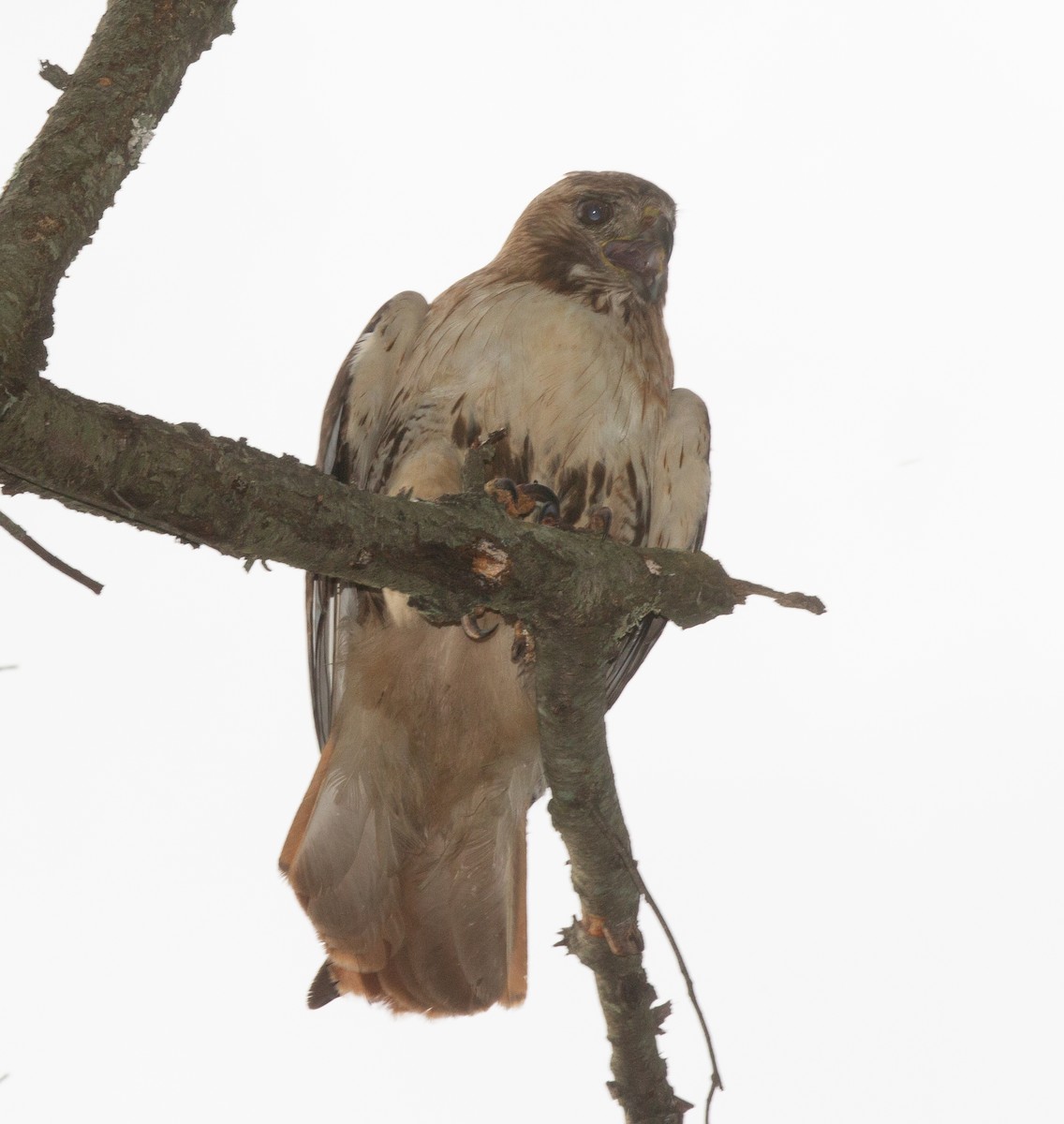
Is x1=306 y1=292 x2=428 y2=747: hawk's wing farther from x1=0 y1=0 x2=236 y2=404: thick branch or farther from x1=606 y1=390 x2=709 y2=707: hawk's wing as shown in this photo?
x1=0 y1=0 x2=236 y2=404: thick branch

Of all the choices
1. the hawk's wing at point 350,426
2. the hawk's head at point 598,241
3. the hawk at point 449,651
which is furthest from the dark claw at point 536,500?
the hawk's head at point 598,241

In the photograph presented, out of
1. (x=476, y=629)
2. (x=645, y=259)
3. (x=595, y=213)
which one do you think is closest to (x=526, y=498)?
(x=476, y=629)

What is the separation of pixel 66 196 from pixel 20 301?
1.00 ft

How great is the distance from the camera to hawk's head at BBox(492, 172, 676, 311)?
16.8ft

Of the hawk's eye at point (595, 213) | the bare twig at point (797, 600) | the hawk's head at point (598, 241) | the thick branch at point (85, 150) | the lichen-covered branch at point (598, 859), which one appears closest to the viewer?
the thick branch at point (85, 150)

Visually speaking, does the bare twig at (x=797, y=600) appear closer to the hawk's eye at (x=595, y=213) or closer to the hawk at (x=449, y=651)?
the hawk at (x=449, y=651)

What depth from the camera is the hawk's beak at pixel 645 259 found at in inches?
205

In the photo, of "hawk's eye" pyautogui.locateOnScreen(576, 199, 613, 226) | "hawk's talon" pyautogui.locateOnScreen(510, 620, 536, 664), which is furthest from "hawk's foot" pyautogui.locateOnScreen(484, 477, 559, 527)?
"hawk's eye" pyautogui.locateOnScreen(576, 199, 613, 226)

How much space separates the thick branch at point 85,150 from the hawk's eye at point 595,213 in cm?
258

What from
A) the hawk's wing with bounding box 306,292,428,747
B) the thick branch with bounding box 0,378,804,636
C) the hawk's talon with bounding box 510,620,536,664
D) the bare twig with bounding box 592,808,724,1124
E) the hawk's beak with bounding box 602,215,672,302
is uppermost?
the hawk's beak with bounding box 602,215,672,302

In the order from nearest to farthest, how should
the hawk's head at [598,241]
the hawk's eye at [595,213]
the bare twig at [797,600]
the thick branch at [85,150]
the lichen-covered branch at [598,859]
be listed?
the thick branch at [85,150], the bare twig at [797,600], the lichen-covered branch at [598,859], the hawk's head at [598,241], the hawk's eye at [595,213]

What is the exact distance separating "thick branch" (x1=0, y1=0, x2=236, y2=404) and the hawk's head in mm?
2284

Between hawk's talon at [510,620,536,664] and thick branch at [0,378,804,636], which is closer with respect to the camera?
thick branch at [0,378,804,636]

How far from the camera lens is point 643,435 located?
4777 millimetres
